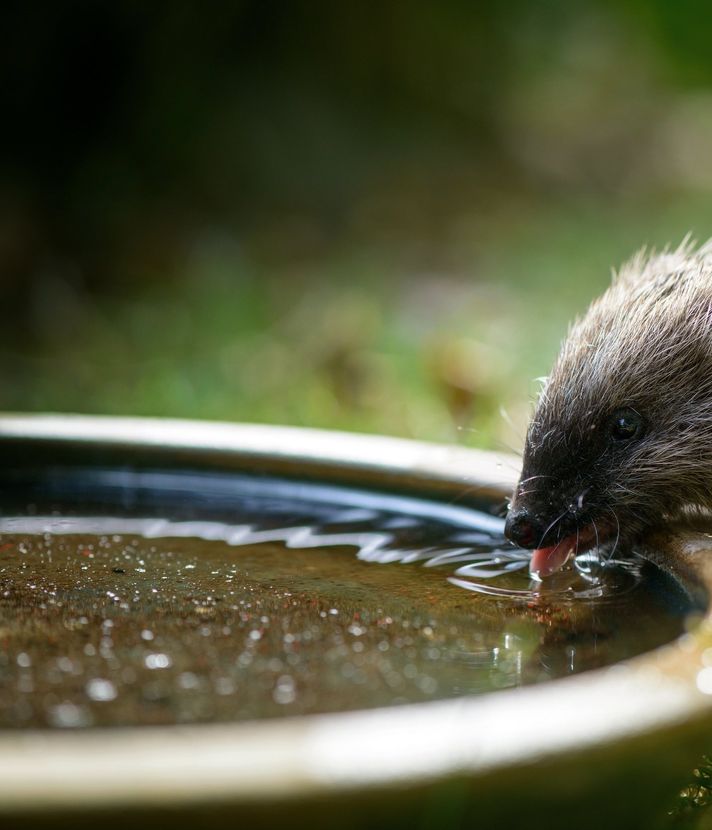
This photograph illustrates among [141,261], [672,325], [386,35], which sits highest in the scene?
[386,35]

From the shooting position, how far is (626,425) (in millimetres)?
2504

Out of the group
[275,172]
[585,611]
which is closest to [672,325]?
[585,611]

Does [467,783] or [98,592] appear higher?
[467,783]

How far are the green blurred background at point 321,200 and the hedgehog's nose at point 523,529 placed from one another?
60.7 inches

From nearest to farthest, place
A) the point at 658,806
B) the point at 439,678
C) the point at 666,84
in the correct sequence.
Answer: the point at 658,806, the point at 439,678, the point at 666,84

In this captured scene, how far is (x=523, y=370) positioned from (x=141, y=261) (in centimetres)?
367

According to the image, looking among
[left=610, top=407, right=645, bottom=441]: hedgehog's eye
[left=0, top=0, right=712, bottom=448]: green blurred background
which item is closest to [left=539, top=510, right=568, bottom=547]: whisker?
[left=610, top=407, right=645, bottom=441]: hedgehog's eye

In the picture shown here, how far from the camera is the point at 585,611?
188cm

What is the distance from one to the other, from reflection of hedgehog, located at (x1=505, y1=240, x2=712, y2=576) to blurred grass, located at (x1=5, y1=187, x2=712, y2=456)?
0.97 feet

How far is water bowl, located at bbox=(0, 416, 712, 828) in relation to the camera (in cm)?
102

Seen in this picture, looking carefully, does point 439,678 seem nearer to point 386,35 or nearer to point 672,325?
point 672,325

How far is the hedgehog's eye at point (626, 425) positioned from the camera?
250 cm

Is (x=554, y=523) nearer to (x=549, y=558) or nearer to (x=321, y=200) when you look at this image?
(x=549, y=558)

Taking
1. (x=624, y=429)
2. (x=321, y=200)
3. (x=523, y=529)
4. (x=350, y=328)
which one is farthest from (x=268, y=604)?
(x=321, y=200)
